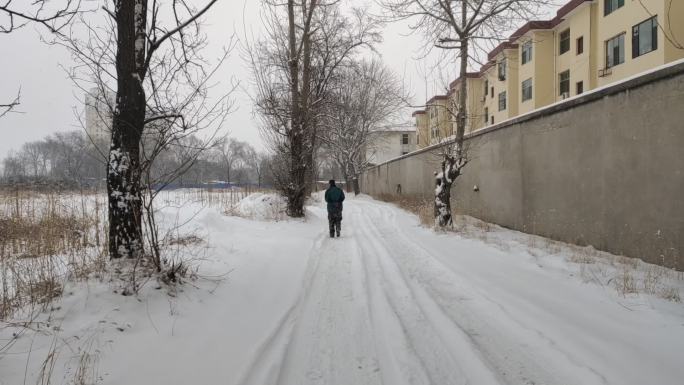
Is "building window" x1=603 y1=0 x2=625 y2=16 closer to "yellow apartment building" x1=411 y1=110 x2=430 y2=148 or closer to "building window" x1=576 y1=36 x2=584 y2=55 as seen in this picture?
"building window" x1=576 y1=36 x2=584 y2=55

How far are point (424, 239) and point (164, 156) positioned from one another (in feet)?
19.8

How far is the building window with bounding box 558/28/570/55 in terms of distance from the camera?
2616cm

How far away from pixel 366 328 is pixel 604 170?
5889 mm

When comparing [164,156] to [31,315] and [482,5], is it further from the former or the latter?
[482,5]

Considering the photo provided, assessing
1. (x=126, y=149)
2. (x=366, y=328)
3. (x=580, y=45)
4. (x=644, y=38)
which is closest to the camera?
(x=366, y=328)

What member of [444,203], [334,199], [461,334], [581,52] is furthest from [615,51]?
[461,334]

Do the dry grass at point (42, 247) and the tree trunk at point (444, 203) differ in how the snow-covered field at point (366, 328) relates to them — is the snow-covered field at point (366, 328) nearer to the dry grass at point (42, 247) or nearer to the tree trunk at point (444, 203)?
the dry grass at point (42, 247)

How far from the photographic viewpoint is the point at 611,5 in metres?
22.0

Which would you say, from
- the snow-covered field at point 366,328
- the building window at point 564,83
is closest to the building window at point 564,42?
the building window at point 564,83

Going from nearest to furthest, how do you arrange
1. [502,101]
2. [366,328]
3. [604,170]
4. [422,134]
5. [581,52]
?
[366,328]
[604,170]
[422,134]
[581,52]
[502,101]

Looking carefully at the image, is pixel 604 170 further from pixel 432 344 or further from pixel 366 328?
pixel 366 328

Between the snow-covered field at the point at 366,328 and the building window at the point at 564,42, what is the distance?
25706 millimetres

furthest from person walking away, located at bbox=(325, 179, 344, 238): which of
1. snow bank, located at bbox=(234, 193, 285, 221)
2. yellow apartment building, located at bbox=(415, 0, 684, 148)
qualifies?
yellow apartment building, located at bbox=(415, 0, 684, 148)

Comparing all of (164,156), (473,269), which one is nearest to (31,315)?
(164,156)
